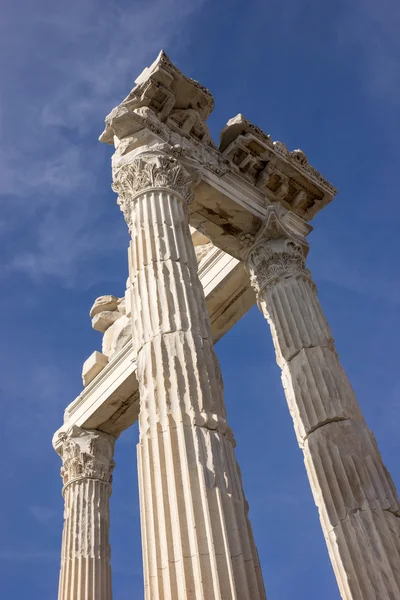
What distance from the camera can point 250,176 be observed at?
1934 centimetres

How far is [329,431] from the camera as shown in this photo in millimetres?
14344

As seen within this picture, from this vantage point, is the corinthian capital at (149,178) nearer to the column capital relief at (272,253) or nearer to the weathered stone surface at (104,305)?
the column capital relief at (272,253)

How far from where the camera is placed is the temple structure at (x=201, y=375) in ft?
32.7

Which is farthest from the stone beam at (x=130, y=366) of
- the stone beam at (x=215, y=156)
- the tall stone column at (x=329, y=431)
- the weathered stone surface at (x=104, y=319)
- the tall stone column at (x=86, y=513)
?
the weathered stone surface at (x=104, y=319)

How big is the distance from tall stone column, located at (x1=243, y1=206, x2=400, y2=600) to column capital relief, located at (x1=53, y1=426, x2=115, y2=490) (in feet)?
24.1

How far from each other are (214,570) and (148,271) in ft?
20.2

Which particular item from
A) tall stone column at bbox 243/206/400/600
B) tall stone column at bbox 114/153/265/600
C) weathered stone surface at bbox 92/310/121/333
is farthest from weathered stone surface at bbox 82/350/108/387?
tall stone column at bbox 114/153/265/600

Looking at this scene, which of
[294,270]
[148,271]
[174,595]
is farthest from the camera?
[294,270]

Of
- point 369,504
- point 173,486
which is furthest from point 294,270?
point 173,486

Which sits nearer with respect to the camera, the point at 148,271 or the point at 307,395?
the point at 148,271

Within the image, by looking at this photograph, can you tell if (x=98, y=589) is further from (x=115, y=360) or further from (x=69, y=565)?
(x=115, y=360)

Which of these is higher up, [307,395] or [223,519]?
[307,395]

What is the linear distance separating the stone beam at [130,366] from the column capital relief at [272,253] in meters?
1.27

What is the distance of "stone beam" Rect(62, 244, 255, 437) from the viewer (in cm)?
2012
